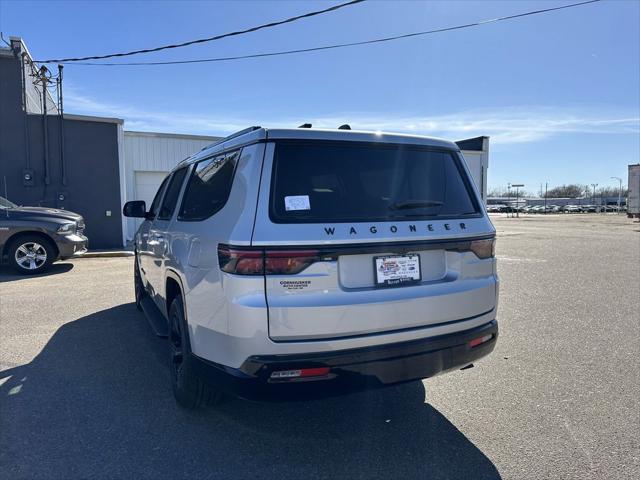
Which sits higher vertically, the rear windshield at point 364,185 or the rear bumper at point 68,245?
the rear windshield at point 364,185

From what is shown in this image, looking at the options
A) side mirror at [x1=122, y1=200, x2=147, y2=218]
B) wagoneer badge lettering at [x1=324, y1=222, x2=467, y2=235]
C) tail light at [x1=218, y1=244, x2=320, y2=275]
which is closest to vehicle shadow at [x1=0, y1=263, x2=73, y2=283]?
side mirror at [x1=122, y1=200, x2=147, y2=218]

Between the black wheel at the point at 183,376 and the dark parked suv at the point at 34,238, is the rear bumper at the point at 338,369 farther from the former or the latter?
the dark parked suv at the point at 34,238

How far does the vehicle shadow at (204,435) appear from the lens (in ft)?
9.09

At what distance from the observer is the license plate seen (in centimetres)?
275

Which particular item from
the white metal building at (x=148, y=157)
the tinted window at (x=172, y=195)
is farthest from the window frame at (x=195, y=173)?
the white metal building at (x=148, y=157)

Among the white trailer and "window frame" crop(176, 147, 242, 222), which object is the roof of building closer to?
"window frame" crop(176, 147, 242, 222)

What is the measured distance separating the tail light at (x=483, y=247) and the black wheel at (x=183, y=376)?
197cm

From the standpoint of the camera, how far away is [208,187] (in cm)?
345

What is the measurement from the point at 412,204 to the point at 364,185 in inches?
13.5

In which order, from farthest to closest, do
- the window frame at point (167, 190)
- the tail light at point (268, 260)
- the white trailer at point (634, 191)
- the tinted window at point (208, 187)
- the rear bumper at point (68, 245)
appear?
the white trailer at point (634, 191) → the rear bumper at point (68, 245) → the window frame at point (167, 190) → the tinted window at point (208, 187) → the tail light at point (268, 260)

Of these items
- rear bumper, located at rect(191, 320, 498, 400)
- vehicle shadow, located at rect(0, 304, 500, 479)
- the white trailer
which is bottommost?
vehicle shadow, located at rect(0, 304, 500, 479)

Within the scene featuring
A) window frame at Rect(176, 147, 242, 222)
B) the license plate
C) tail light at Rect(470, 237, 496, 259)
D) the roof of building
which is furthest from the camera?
the roof of building

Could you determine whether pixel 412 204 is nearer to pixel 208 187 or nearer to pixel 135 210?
pixel 208 187

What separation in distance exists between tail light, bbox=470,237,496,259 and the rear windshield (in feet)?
0.68
